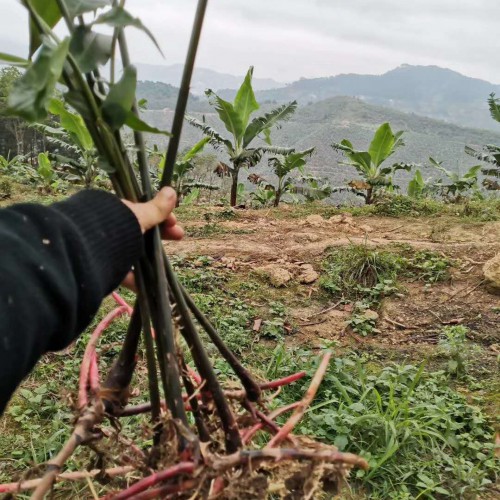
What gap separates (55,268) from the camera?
657 mm

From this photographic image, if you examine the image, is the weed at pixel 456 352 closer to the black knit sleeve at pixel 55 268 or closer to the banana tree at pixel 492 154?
the black knit sleeve at pixel 55 268

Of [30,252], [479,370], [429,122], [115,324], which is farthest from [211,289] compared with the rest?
[429,122]

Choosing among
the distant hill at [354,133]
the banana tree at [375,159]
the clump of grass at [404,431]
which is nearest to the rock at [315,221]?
the banana tree at [375,159]

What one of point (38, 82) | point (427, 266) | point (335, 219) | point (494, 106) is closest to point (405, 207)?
point (335, 219)

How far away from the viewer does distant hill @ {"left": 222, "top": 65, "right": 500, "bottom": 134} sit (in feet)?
333

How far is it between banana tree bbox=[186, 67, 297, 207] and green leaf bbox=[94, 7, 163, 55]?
4.83m

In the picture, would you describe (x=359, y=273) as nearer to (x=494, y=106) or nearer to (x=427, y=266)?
(x=427, y=266)

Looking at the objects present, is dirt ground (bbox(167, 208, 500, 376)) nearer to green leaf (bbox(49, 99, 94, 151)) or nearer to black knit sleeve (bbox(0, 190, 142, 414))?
green leaf (bbox(49, 99, 94, 151))

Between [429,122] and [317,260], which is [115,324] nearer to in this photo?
[317,260]

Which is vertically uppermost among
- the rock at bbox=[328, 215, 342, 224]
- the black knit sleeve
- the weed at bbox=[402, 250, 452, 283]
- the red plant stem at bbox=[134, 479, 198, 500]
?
the black knit sleeve

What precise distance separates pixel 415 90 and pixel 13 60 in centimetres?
12408

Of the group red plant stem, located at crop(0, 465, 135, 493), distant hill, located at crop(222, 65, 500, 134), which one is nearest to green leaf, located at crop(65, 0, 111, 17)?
red plant stem, located at crop(0, 465, 135, 493)

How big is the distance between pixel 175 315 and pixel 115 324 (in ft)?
6.00

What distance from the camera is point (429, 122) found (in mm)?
49406
